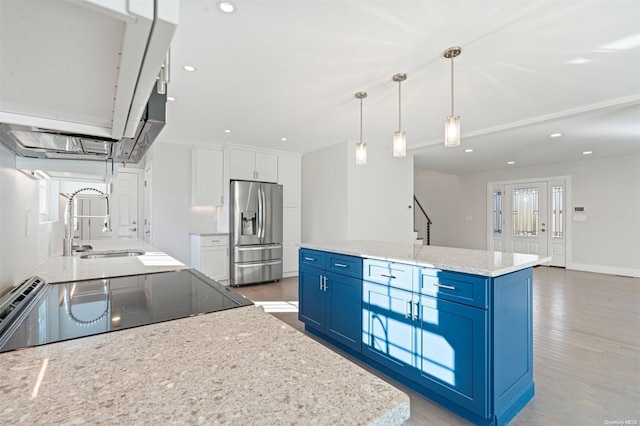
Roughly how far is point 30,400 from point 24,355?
0.78ft

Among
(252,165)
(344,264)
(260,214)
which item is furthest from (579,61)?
(252,165)

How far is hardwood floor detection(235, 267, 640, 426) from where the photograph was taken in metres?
1.80

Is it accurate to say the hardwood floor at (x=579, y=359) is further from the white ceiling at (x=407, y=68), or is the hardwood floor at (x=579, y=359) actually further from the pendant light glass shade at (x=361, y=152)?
the white ceiling at (x=407, y=68)

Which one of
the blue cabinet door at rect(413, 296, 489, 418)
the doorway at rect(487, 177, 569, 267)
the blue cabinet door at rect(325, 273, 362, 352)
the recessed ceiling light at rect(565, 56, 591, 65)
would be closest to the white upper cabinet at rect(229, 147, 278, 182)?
the blue cabinet door at rect(325, 273, 362, 352)

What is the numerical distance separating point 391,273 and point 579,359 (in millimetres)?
1846

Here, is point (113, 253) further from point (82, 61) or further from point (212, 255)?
point (212, 255)

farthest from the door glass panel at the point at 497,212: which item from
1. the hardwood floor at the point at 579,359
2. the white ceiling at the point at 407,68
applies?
the white ceiling at the point at 407,68

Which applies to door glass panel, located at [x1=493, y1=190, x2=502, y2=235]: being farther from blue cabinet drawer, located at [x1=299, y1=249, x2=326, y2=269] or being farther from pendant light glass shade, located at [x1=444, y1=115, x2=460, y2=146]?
blue cabinet drawer, located at [x1=299, y1=249, x2=326, y2=269]

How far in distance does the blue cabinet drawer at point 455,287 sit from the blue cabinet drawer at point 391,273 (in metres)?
0.08

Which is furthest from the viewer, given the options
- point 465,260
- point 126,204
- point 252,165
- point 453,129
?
point 126,204

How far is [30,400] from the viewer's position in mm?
485

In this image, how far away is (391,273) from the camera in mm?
2125

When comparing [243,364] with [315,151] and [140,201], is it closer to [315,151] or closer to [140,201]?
[315,151]

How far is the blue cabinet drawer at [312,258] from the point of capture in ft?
9.15
